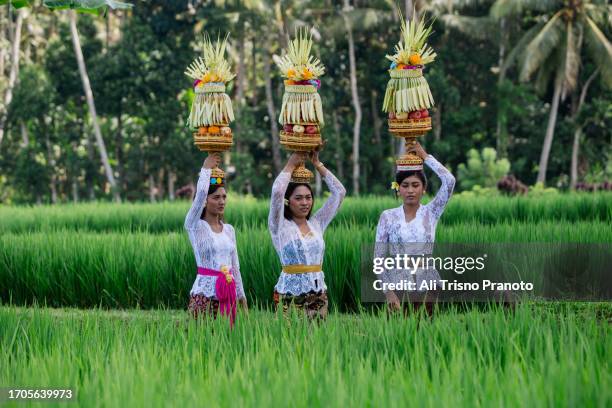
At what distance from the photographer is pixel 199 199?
500 centimetres

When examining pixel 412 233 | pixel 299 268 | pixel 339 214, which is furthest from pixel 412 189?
pixel 339 214

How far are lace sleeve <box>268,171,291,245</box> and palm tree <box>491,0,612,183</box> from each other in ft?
67.0

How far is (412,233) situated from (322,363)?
171 centimetres

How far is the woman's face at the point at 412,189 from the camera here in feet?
16.8

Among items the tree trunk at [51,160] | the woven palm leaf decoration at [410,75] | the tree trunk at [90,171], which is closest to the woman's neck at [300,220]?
the woven palm leaf decoration at [410,75]

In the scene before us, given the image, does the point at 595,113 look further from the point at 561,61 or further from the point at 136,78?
the point at 136,78

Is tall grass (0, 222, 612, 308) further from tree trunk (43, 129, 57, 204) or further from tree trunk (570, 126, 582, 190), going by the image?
tree trunk (43, 129, 57, 204)

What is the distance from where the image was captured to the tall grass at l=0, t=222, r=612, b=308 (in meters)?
7.16

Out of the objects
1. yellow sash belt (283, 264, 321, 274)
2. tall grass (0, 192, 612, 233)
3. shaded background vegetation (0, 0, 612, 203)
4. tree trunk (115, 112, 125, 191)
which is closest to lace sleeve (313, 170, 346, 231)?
yellow sash belt (283, 264, 321, 274)

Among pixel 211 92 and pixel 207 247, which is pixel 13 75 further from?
pixel 207 247

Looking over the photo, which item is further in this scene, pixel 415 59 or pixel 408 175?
pixel 415 59

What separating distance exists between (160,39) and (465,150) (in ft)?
31.8

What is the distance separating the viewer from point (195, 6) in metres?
27.5

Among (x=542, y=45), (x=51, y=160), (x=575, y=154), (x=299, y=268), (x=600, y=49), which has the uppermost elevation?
(x=542, y=45)
